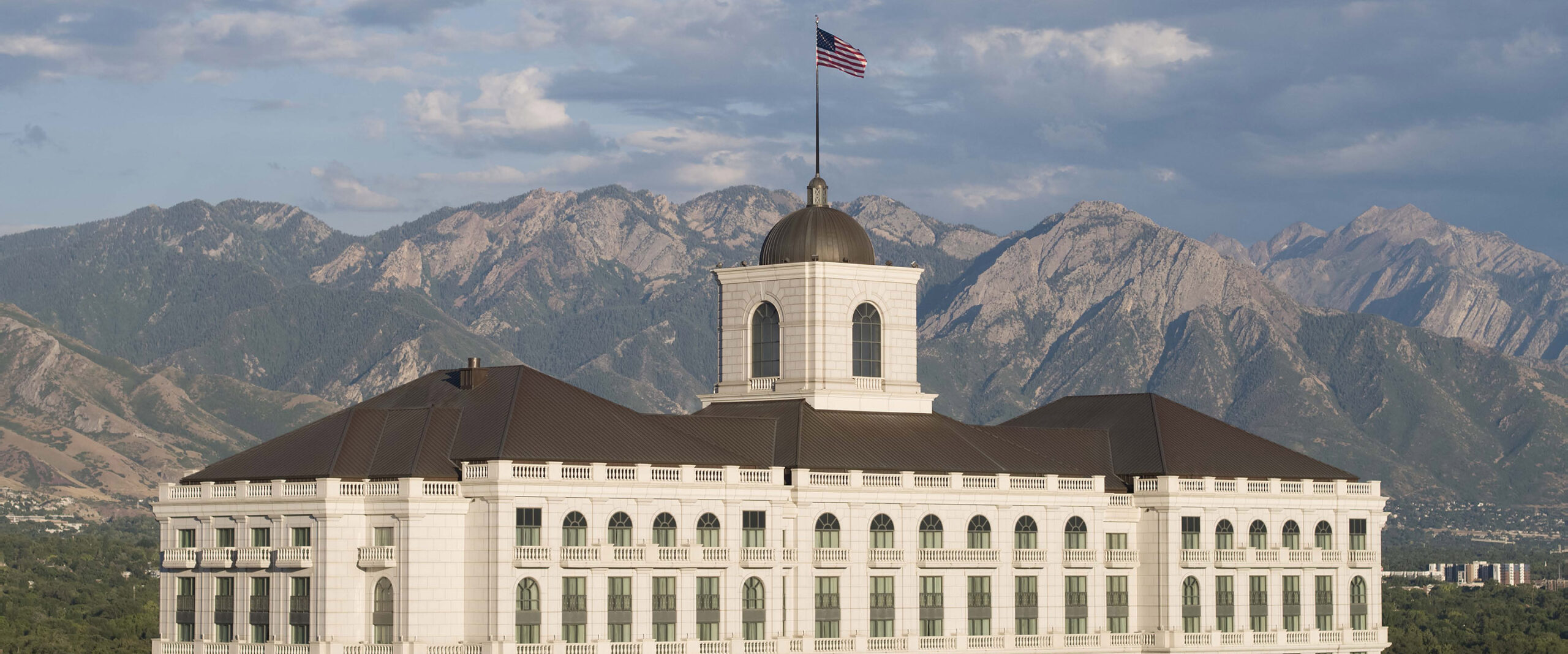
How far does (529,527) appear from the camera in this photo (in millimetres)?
108875

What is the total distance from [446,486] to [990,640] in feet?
100

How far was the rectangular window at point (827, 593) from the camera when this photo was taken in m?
120

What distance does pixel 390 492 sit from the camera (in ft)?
357

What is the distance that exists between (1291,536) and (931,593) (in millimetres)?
23052

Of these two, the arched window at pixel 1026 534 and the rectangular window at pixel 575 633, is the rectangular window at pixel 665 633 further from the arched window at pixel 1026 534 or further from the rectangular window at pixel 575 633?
the arched window at pixel 1026 534

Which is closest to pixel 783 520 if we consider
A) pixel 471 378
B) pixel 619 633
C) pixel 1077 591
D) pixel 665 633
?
pixel 665 633

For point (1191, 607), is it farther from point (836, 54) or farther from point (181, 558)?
point (181, 558)

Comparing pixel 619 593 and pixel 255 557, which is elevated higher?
pixel 255 557

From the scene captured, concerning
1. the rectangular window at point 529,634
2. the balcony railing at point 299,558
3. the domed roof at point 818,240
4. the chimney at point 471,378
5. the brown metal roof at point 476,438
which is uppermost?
the domed roof at point 818,240

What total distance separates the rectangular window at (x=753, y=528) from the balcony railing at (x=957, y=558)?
922cm

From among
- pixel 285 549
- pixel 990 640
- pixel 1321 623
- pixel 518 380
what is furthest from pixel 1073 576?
pixel 285 549

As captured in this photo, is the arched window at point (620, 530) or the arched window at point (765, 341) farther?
the arched window at point (765, 341)

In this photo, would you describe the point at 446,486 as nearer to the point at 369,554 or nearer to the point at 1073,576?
the point at 369,554

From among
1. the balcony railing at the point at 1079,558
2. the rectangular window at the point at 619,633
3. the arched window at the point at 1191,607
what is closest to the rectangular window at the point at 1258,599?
the arched window at the point at 1191,607
